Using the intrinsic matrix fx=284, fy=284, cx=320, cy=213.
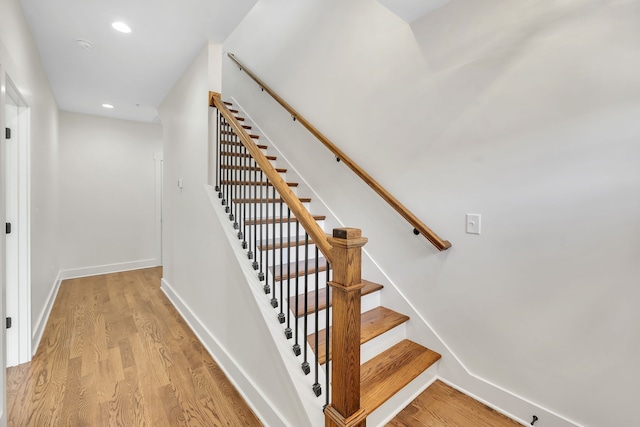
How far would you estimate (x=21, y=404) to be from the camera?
1724mm

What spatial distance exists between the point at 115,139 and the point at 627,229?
19.4 feet

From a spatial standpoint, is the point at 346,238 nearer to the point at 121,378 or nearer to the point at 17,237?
the point at 121,378

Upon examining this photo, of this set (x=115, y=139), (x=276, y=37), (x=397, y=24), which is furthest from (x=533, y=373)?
(x=115, y=139)

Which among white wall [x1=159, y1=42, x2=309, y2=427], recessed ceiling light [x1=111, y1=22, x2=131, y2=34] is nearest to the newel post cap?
white wall [x1=159, y1=42, x2=309, y2=427]

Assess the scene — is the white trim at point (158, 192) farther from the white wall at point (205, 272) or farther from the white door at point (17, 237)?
the white door at point (17, 237)

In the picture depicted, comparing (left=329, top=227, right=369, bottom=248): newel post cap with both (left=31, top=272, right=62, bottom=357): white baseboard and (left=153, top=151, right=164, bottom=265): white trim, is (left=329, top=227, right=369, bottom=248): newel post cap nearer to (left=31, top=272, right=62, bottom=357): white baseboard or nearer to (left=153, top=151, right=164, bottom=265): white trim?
(left=31, top=272, right=62, bottom=357): white baseboard

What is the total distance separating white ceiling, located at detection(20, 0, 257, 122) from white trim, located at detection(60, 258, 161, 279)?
2.60 metres

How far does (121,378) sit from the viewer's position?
198 cm

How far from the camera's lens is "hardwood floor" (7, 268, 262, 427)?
1.65 m

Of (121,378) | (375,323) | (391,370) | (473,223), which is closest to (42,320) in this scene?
(121,378)

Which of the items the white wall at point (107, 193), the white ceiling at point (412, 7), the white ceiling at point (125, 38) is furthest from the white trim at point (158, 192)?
the white ceiling at point (412, 7)

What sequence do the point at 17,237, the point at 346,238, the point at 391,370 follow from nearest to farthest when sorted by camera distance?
1. the point at 346,238
2. the point at 391,370
3. the point at 17,237

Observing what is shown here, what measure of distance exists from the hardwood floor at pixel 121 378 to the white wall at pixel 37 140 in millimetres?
340

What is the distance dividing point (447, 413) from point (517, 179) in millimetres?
1382
